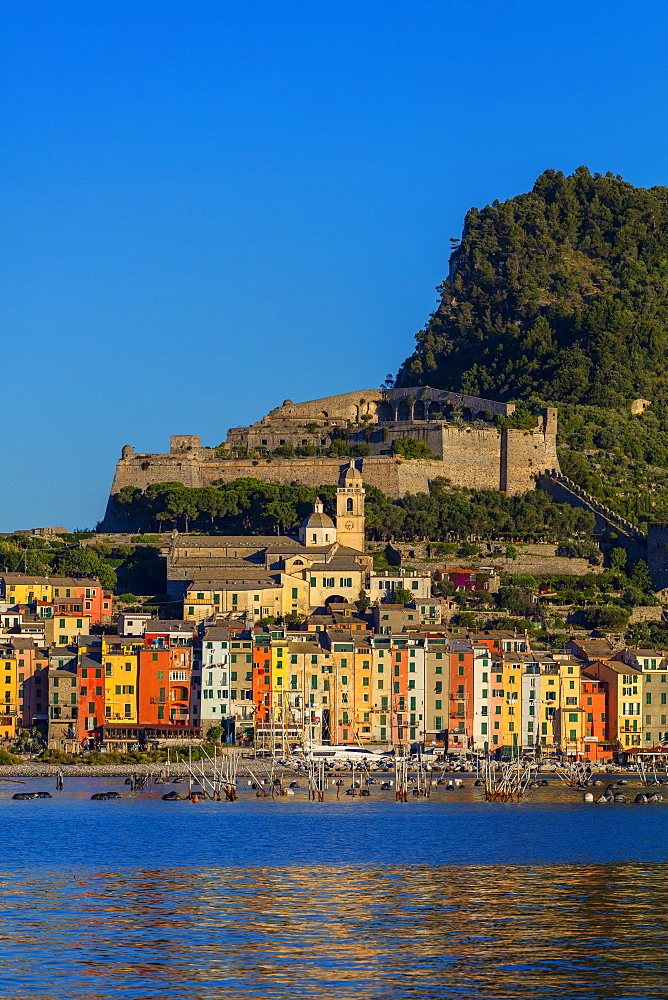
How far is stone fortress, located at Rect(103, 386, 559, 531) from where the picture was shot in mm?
101375

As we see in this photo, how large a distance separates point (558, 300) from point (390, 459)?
102 feet

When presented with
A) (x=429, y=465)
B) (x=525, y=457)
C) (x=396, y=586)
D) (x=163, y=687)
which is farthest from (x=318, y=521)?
(x=163, y=687)

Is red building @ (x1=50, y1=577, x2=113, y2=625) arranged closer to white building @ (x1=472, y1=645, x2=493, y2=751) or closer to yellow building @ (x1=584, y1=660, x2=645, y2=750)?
white building @ (x1=472, y1=645, x2=493, y2=751)

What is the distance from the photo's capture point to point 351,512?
95562 mm

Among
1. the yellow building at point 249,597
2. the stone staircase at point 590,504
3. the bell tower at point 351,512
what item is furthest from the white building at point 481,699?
the stone staircase at point 590,504

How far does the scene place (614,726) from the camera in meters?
80.1

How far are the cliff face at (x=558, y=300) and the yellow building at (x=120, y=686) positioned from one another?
43842 mm

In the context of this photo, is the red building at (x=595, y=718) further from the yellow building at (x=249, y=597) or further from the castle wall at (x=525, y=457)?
the castle wall at (x=525, y=457)

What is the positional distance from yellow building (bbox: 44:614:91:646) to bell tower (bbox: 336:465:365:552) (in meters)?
14.5

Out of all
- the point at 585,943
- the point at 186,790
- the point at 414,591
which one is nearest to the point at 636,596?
A: the point at 414,591

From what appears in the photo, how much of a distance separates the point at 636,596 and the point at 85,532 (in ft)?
94.7

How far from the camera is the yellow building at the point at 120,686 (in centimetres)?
7788

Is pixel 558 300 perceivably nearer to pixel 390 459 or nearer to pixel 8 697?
pixel 390 459

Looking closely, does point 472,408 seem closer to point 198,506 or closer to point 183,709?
point 198,506
